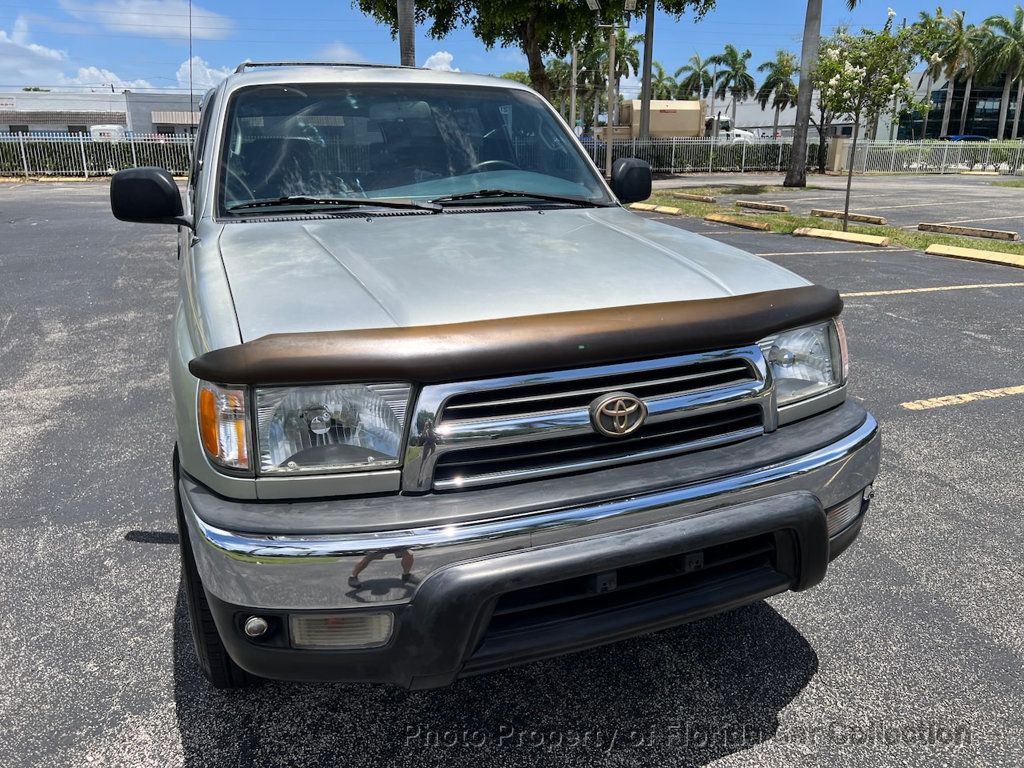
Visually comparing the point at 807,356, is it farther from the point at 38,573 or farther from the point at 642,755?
the point at 38,573

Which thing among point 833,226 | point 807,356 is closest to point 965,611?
point 807,356

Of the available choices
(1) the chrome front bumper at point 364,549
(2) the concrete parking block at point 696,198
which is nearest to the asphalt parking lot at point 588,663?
(1) the chrome front bumper at point 364,549

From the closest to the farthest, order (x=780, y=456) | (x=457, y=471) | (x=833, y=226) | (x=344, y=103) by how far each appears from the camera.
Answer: (x=457, y=471) → (x=780, y=456) → (x=344, y=103) → (x=833, y=226)

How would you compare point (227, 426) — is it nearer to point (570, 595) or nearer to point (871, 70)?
point (570, 595)

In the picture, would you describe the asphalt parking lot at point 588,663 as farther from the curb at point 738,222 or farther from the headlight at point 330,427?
the curb at point 738,222

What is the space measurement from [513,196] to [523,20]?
79.3ft

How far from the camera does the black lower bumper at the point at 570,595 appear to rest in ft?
5.67

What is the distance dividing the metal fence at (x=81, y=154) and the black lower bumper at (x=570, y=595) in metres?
30.2

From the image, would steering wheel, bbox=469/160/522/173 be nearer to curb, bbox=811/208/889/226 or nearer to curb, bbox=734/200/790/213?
curb, bbox=811/208/889/226

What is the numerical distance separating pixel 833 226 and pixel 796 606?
13203 mm

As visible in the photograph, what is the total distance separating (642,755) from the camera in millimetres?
2170

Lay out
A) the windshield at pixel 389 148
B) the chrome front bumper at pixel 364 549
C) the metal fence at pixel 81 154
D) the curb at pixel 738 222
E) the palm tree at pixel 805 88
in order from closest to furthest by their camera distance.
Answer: the chrome front bumper at pixel 364 549
the windshield at pixel 389 148
the curb at pixel 738 222
the palm tree at pixel 805 88
the metal fence at pixel 81 154

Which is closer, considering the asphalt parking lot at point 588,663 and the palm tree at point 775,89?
the asphalt parking lot at point 588,663

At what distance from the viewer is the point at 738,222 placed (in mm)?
14797
